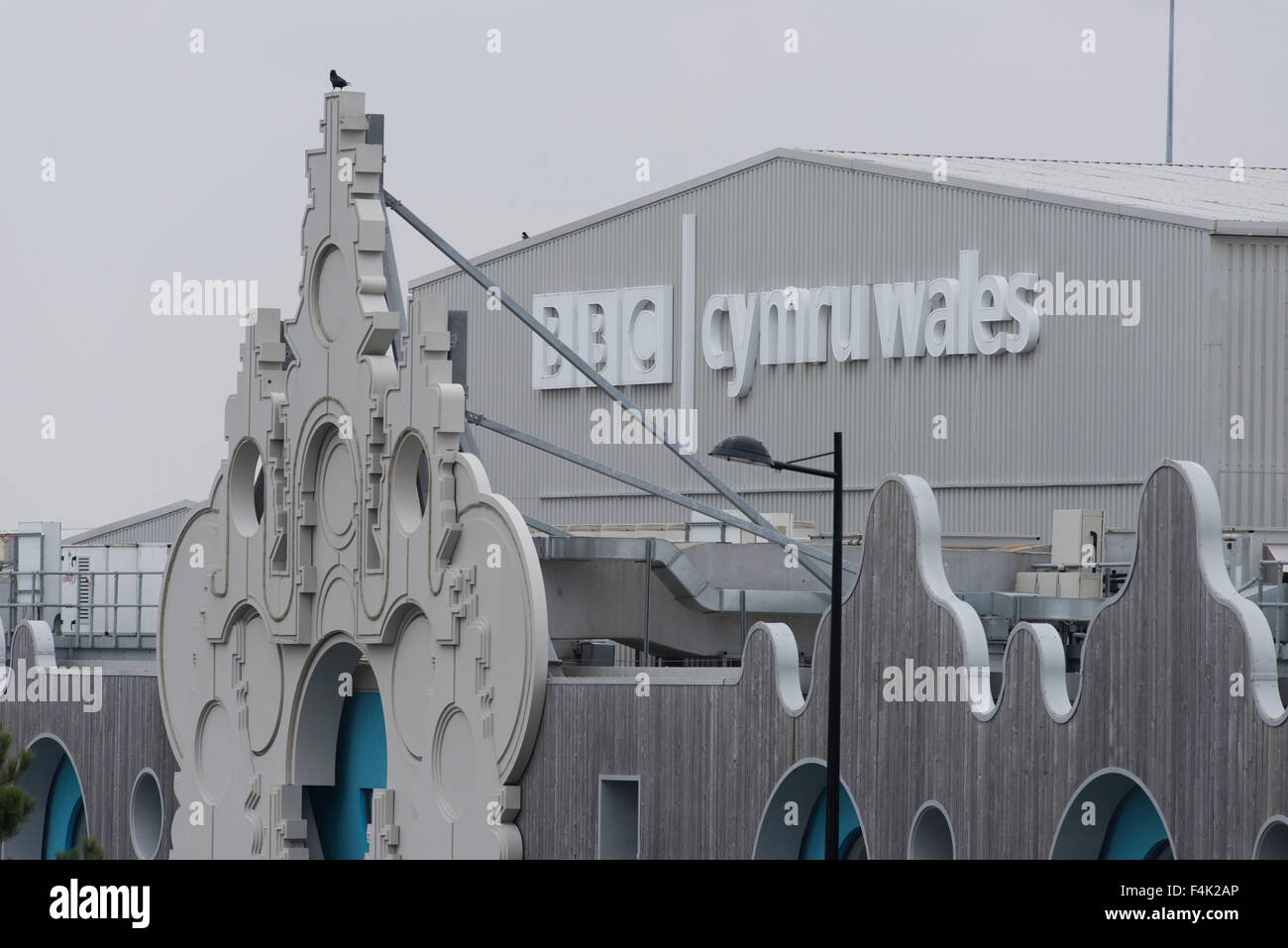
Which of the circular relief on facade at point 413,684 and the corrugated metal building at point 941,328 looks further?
the corrugated metal building at point 941,328

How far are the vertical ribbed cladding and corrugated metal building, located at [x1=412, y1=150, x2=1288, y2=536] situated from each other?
0.03 meters

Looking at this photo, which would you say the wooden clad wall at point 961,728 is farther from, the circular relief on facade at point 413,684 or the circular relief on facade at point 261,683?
the circular relief on facade at point 261,683

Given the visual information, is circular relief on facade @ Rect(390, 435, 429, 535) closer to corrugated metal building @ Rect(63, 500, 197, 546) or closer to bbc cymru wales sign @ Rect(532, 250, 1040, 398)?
bbc cymru wales sign @ Rect(532, 250, 1040, 398)

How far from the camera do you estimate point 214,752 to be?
30.5 metres

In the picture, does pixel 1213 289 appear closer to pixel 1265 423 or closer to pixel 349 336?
pixel 1265 423

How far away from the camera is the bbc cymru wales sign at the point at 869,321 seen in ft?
116

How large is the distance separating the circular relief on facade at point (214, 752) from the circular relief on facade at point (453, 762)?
4.72 meters

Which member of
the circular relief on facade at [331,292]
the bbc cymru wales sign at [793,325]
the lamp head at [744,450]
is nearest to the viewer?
the lamp head at [744,450]

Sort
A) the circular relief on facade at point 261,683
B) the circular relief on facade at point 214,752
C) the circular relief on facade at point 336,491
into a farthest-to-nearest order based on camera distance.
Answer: the circular relief on facade at point 214,752, the circular relief on facade at point 261,683, the circular relief on facade at point 336,491

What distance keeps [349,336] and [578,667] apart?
5388 mm

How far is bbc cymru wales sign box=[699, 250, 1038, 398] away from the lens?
35312 mm

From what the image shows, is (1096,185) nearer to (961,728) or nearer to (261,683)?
(261,683)

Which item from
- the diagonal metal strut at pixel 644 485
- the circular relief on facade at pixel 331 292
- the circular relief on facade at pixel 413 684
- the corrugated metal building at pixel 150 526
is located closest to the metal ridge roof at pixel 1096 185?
the diagonal metal strut at pixel 644 485

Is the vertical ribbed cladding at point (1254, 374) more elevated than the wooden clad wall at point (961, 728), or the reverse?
the vertical ribbed cladding at point (1254, 374)
